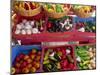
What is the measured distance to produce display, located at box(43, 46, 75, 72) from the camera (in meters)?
1.97

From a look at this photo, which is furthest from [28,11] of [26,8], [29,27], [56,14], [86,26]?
[86,26]

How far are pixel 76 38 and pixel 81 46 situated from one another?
0.09m

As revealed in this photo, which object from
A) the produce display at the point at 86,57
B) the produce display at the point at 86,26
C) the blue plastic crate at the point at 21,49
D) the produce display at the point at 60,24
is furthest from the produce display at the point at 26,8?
the produce display at the point at 86,57

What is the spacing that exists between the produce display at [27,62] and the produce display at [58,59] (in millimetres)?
68

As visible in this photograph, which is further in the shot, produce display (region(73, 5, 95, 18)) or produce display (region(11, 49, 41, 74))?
produce display (region(73, 5, 95, 18))

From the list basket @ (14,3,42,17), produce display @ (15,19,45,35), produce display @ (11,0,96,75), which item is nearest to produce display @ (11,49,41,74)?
produce display @ (11,0,96,75)

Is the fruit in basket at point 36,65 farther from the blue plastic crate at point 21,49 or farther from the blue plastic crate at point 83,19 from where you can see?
the blue plastic crate at point 83,19

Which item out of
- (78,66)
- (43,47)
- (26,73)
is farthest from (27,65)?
(78,66)

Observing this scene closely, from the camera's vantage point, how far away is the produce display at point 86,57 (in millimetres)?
2070

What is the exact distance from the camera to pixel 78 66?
2068 millimetres

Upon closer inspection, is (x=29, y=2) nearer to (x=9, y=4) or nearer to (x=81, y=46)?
(x=9, y=4)

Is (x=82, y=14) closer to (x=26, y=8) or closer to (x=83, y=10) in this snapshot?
(x=83, y=10)

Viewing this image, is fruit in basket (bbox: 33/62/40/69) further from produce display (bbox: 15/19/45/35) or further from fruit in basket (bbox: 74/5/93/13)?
fruit in basket (bbox: 74/5/93/13)

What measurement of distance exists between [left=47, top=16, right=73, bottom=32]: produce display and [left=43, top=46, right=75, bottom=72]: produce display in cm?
16
